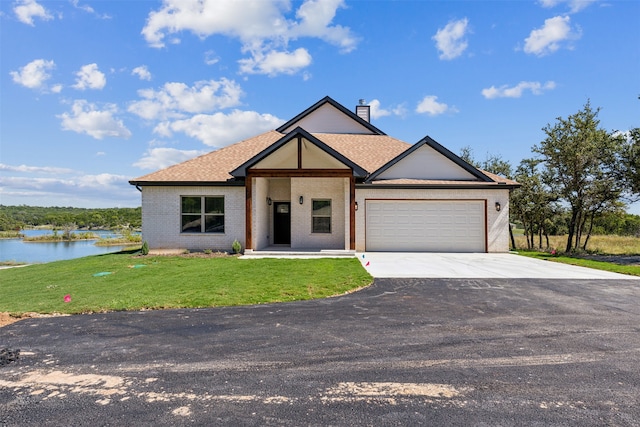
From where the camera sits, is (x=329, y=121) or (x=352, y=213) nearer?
(x=352, y=213)

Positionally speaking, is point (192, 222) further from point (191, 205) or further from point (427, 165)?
point (427, 165)

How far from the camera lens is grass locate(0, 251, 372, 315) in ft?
21.9

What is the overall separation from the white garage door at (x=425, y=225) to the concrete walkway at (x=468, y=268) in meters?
1.29

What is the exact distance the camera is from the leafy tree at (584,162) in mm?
16469

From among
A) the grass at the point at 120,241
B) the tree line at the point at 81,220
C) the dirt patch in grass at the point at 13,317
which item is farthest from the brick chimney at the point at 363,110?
the tree line at the point at 81,220

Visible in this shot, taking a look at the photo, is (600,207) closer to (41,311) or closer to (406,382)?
(406,382)

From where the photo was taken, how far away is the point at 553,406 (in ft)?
10.1

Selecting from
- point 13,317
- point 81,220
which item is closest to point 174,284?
point 13,317

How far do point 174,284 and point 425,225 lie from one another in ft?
36.3

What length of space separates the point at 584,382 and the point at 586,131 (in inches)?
739

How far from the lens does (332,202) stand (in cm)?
1595

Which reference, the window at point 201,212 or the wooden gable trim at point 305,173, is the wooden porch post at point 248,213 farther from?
the window at point 201,212

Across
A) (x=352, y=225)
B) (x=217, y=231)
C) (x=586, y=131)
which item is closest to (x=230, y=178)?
(x=217, y=231)

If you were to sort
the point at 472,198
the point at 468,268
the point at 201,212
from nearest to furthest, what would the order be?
1. the point at 468,268
2. the point at 201,212
3. the point at 472,198
